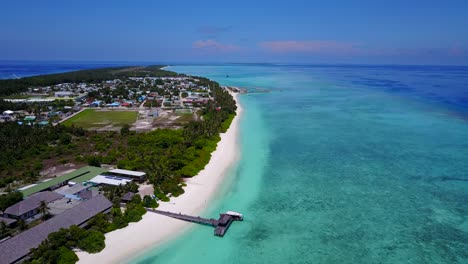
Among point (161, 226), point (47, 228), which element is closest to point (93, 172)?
point (47, 228)

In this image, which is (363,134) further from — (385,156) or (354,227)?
(354,227)

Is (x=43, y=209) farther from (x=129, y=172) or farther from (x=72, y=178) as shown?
(x=129, y=172)

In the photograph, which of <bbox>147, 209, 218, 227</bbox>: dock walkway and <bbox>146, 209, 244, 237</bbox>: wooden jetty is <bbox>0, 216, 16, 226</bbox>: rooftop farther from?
<bbox>147, 209, 218, 227</bbox>: dock walkway

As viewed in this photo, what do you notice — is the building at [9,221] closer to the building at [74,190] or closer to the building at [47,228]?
the building at [47,228]

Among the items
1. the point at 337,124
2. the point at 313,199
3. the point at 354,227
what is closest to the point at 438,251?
the point at 354,227

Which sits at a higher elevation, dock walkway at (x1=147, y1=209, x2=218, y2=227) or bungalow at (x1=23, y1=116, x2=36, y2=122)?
bungalow at (x1=23, y1=116, x2=36, y2=122)

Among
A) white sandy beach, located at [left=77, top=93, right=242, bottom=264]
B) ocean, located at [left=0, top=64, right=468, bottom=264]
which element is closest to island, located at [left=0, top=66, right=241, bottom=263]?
white sandy beach, located at [left=77, top=93, right=242, bottom=264]
